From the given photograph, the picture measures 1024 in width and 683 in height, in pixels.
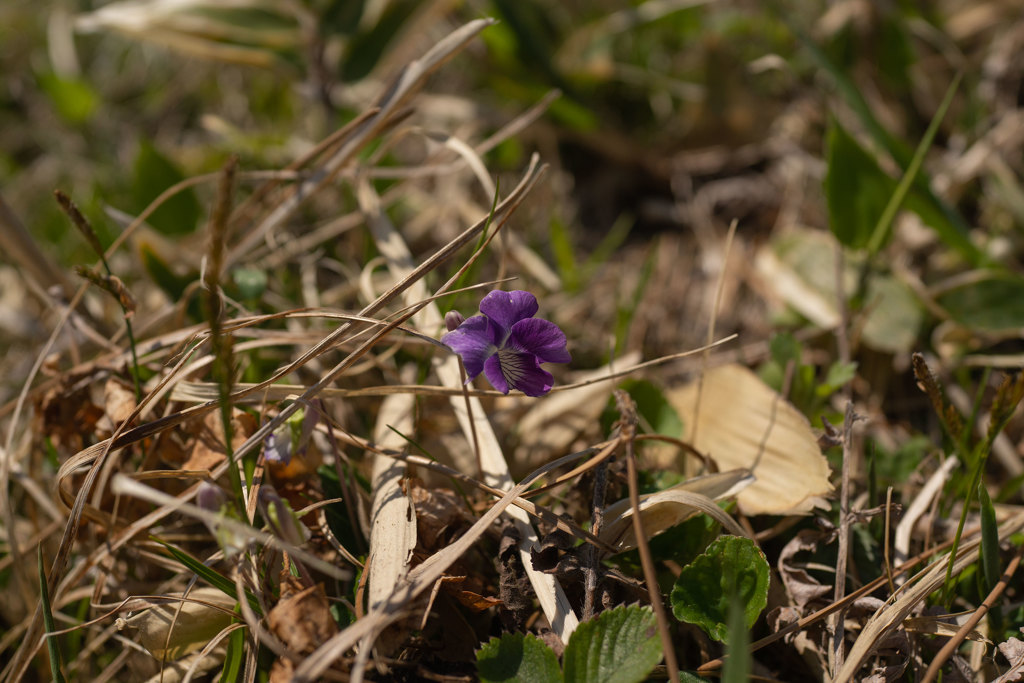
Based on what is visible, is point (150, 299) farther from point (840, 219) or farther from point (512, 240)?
point (840, 219)

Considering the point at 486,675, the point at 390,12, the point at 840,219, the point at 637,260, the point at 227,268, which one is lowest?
the point at 637,260

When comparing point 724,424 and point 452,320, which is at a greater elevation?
point 452,320

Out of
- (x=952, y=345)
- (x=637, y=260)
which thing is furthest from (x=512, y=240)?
(x=952, y=345)

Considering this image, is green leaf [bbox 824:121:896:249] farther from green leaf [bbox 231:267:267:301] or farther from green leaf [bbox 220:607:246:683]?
green leaf [bbox 220:607:246:683]

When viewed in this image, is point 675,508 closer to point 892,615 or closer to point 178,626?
point 892,615

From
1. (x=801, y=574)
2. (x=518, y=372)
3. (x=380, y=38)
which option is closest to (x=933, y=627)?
(x=801, y=574)

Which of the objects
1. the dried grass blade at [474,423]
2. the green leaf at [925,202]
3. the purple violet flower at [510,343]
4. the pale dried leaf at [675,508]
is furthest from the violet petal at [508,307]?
the green leaf at [925,202]

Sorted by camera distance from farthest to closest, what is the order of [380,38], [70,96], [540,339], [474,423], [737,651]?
[70,96]
[380,38]
[474,423]
[540,339]
[737,651]
